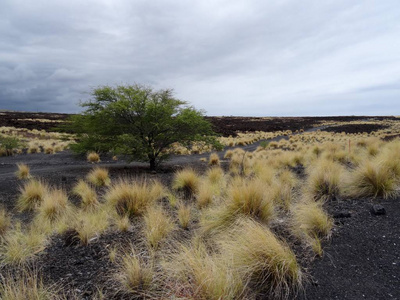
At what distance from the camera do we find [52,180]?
10.3 m

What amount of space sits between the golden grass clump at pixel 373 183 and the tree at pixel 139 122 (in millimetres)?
8018

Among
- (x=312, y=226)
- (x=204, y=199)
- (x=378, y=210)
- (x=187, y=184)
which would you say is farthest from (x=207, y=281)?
(x=187, y=184)

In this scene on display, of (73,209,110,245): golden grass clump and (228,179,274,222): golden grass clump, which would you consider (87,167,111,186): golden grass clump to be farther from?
(228,179,274,222): golden grass clump

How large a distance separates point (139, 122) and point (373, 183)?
31.2 ft

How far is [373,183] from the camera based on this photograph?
5.50 m

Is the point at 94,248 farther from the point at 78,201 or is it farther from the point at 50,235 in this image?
the point at 78,201

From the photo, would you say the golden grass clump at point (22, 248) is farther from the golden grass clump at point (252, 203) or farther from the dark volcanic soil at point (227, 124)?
the dark volcanic soil at point (227, 124)

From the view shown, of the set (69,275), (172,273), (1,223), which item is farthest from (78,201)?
(172,273)

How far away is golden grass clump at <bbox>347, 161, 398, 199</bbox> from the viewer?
525 centimetres

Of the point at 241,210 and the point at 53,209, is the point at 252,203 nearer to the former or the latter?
the point at 241,210

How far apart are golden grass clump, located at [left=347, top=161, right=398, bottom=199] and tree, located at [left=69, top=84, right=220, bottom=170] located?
8018 millimetres

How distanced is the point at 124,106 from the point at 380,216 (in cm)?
981

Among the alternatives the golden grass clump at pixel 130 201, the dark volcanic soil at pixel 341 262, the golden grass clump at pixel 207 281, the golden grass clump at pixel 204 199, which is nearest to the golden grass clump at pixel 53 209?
the golden grass clump at pixel 130 201

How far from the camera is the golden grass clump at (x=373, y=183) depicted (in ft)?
17.2
